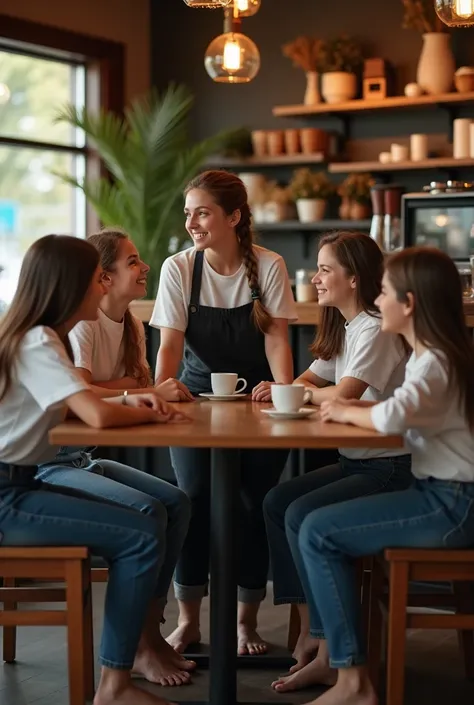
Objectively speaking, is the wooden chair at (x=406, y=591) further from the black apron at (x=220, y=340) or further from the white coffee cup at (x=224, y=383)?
the black apron at (x=220, y=340)

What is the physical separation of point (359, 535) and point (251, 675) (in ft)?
2.64

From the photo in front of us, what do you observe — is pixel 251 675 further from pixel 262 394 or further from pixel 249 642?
pixel 262 394

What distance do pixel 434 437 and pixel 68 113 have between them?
182 inches

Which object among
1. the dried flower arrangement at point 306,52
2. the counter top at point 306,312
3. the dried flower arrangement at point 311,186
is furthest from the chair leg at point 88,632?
the dried flower arrangement at point 306,52

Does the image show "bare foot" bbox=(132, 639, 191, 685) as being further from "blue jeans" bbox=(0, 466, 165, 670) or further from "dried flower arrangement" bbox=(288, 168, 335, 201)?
"dried flower arrangement" bbox=(288, 168, 335, 201)

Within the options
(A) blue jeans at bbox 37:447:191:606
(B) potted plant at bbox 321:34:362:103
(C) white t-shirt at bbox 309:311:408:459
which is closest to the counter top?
(C) white t-shirt at bbox 309:311:408:459

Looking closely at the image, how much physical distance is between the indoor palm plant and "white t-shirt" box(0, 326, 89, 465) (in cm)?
398

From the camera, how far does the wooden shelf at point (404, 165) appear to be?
6363 mm

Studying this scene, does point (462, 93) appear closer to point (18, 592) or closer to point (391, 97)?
point (391, 97)

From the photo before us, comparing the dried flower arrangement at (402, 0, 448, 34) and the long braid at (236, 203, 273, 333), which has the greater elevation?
the dried flower arrangement at (402, 0, 448, 34)

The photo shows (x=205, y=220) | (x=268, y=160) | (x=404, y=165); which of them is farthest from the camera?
(x=268, y=160)

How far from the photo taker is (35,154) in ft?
22.2

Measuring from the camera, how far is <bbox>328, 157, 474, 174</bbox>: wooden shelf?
636 centimetres

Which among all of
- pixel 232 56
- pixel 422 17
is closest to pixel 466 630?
pixel 232 56
